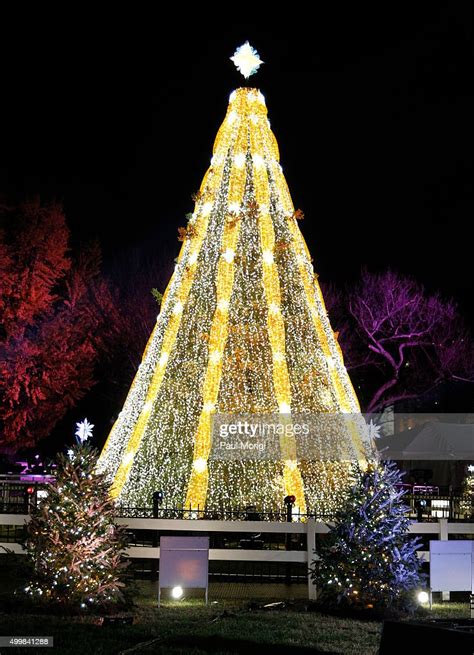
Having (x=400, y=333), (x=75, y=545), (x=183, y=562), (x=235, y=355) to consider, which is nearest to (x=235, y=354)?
(x=235, y=355)

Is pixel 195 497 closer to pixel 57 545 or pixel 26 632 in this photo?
pixel 57 545

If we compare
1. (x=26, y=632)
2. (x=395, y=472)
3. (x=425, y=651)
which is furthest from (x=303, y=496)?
(x=425, y=651)

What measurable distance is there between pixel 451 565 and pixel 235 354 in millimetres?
6272

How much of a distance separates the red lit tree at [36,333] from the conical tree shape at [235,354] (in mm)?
11734

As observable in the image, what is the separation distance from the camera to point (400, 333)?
3450 cm

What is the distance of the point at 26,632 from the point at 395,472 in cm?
501

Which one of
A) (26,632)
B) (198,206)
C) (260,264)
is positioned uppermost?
(198,206)

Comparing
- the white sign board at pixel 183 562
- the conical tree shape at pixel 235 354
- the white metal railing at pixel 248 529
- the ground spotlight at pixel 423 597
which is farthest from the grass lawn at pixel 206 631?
the conical tree shape at pixel 235 354

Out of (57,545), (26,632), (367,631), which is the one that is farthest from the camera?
(57,545)

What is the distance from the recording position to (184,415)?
17.4 metres

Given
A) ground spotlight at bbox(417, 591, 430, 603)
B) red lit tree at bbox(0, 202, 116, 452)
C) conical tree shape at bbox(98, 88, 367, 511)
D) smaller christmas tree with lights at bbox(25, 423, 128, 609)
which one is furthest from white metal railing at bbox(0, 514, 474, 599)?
red lit tree at bbox(0, 202, 116, 452)

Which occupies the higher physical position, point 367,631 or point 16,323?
point 16,323

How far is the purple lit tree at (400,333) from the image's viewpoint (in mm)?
33438

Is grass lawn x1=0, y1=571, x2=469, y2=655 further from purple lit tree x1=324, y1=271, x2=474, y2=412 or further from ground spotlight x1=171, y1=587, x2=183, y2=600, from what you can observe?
purple lit tree x1=324, y1=271, x2=474, y2=412
